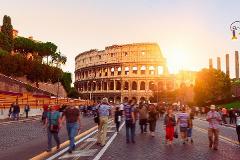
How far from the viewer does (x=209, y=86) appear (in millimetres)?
83812

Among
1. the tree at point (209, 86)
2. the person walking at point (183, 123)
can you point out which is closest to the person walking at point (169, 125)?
the person walking at point (183, 123)

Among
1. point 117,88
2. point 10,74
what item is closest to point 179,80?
point 117,88

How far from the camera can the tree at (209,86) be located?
3287 inches

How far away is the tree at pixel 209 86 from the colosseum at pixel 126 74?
40.5 metres

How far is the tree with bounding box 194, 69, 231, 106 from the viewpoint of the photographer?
83.5 m

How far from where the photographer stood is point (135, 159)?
12133 mm

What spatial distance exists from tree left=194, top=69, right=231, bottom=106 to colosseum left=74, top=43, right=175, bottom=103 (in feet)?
133

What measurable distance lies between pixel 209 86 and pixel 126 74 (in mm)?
56646

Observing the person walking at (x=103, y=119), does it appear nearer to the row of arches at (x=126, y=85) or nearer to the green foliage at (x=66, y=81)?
the green foliage at (x=66, y=81)

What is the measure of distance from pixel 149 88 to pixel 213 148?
11788 centimetres

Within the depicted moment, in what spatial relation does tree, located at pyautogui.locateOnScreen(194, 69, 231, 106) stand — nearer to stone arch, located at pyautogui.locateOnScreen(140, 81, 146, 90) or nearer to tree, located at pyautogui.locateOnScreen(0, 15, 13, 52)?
tree, located at pyautogui.locateOnScreen(0, 15, 13, 52)

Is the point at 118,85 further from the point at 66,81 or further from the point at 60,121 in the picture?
the point at 60,121

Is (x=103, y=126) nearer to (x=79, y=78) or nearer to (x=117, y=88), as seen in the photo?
(x=117, y=88)

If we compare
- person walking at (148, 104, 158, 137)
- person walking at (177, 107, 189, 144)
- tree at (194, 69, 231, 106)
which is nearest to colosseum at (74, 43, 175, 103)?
tree at (194, 69, 231, 106)
